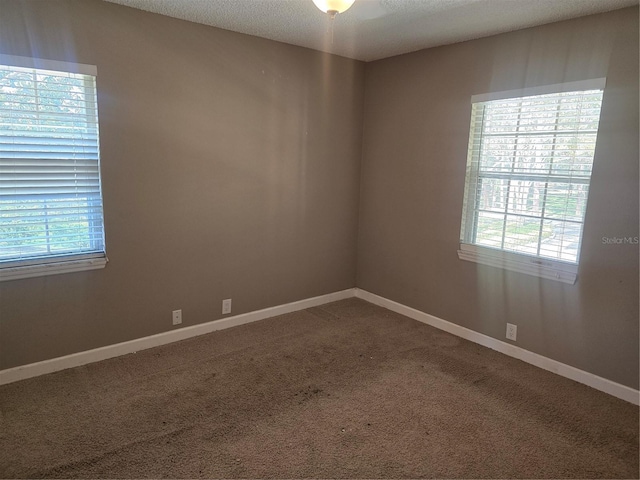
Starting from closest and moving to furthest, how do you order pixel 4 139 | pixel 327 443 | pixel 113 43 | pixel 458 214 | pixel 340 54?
pixel 327 443, pixel 4 139, pixel 113 43, pixel 458 214, pixel 340 54

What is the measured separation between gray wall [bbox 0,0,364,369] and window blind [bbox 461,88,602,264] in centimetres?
131

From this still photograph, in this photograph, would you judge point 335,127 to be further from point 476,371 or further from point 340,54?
point 476,371

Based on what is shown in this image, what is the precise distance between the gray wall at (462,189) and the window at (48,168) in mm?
2441

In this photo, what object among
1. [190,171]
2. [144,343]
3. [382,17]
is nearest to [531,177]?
[382,17]

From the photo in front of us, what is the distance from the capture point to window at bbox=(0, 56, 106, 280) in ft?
8.25

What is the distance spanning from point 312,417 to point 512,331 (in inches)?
67.3

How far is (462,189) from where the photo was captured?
11.3 ft

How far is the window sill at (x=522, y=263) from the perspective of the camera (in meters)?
2.88

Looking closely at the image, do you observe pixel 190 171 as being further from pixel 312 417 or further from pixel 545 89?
pixel 545 89

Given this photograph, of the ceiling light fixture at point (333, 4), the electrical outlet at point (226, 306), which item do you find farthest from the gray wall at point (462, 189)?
the ceiling light fixture at point (333, 4)

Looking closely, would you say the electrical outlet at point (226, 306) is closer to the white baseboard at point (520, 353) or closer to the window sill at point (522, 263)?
the white baseboard at point (520, 353)

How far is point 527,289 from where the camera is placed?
3.11 meters

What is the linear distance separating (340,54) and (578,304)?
279 centimetres

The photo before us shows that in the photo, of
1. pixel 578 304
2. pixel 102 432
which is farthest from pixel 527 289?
pixel 102 432
